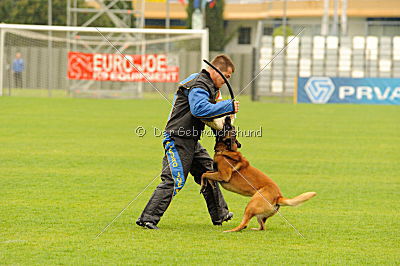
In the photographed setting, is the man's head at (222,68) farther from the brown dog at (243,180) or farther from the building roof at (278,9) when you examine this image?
the building roof at (278,9)

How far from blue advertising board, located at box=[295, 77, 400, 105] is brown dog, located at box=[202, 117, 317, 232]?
2563cm

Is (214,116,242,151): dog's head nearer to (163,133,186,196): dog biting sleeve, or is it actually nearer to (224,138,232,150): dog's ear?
(224,138,232,150): dog's ear

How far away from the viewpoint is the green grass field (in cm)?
688

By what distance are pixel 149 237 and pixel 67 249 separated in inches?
35.0

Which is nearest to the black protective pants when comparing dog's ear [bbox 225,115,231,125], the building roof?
dog's ear [bbox 225,115,231,125]

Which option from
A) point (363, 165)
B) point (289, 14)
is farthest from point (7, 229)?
point (289, 14)

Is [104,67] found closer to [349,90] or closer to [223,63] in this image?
[349,90]

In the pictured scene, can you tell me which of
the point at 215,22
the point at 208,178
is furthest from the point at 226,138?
the point at 215,22

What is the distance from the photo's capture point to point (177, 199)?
33.2ft

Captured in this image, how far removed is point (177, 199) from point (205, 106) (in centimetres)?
277

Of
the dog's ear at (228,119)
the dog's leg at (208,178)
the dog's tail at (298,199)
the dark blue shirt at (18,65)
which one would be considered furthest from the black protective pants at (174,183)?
the dark blue shirt at (18,65)

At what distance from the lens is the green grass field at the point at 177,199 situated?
6879mm

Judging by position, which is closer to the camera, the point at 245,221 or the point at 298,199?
the point at 298,199

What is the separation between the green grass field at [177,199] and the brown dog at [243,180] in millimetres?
249
